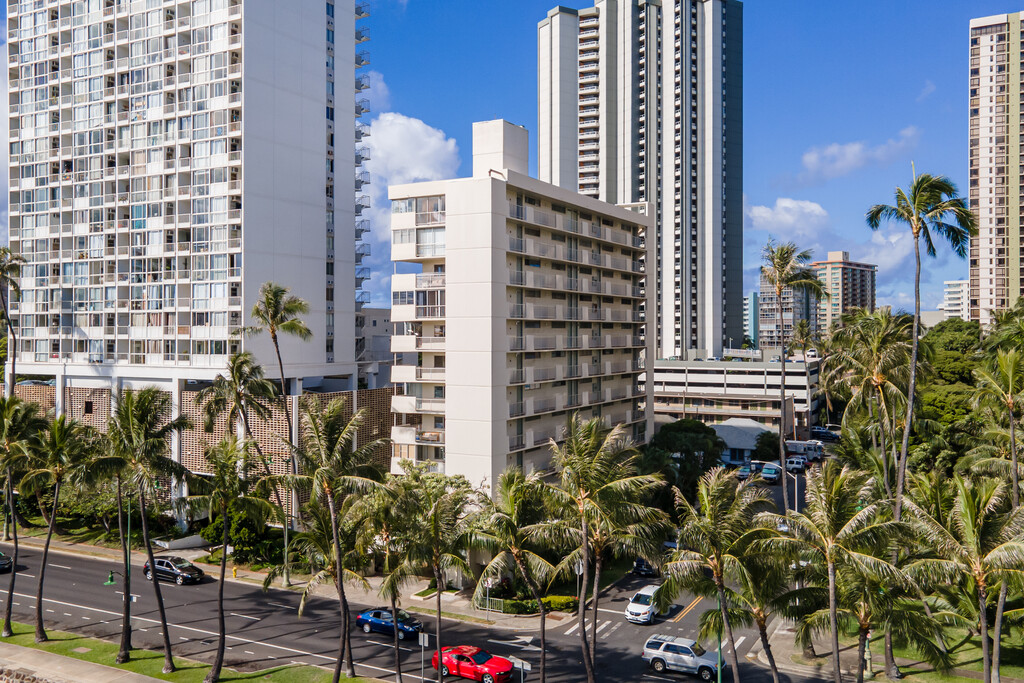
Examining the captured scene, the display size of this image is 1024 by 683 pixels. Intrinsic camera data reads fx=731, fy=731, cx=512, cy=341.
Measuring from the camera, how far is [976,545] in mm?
25438

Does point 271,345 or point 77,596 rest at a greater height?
point 271,345

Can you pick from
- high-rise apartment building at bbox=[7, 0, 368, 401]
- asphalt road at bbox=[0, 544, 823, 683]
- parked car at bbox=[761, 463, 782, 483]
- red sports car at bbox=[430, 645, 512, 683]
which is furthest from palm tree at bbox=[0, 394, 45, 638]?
parked car at bbox=[761, 463, 782, 483]

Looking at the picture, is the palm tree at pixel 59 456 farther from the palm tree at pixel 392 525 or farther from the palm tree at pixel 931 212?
the palm tree at pixel 931 212

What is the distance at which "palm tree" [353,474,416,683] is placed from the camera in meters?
33.0

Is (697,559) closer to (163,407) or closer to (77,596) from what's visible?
(163,407)

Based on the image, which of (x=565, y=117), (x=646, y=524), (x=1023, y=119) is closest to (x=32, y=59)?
(x=646, y=524)

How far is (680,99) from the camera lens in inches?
5556

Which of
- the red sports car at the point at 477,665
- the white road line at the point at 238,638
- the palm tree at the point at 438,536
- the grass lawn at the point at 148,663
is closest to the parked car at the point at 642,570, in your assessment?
the red sports car at the point at 477,665

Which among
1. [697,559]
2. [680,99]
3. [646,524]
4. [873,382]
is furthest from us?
[680,99]

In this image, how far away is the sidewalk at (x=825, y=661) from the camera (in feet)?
117

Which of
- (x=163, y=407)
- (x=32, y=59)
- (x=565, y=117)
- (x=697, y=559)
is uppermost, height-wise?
(x=565, y=117)

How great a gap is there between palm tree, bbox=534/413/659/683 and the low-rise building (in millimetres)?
77683

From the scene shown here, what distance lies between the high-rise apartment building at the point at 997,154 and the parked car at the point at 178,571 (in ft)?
394

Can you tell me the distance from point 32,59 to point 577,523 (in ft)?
258
